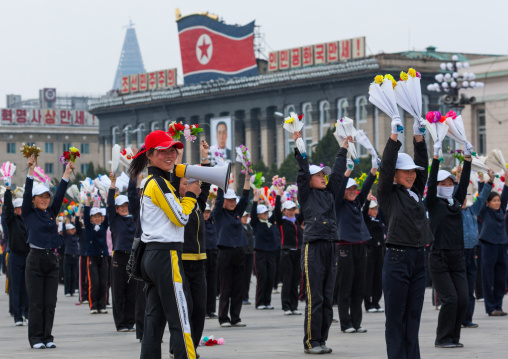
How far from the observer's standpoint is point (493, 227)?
61.8ft

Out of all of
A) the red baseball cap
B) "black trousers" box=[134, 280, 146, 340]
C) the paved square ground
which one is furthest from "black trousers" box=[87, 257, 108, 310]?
the red baseball cap

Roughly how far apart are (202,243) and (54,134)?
120673mm

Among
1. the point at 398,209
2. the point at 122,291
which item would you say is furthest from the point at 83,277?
the point at 398,209

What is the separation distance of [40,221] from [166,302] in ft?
17.0

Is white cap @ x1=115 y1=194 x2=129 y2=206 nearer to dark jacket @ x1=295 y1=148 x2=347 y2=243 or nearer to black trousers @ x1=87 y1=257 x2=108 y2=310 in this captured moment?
dark jacket @ x1=295 y1=148 x2=347 y2=243

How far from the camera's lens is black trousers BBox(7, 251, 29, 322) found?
1706cm

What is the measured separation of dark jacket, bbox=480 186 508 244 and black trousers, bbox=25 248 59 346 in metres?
7.76

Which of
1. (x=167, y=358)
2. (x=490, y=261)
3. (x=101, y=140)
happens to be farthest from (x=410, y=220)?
(x=101, y=140)

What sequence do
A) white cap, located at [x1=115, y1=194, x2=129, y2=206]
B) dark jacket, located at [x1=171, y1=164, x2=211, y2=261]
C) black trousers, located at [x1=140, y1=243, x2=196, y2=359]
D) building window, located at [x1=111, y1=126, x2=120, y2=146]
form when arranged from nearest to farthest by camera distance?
black trousers, located at [x1=140, y1=243, x2=196, y2=359] → dark jacket, located at [x1=171, y1=164, x2=211, y2=261] → white cap, located at [x1=115, y1=194, x2=129, y2=206] → building window, located at [x1=111, y1=126, x2=120, y2=146]

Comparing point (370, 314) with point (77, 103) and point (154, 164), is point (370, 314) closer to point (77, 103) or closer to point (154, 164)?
point (154, 164)

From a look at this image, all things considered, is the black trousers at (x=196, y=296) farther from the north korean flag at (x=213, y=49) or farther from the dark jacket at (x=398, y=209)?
the north korean flag at (x=213, y=49)

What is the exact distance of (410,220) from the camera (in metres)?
10.8

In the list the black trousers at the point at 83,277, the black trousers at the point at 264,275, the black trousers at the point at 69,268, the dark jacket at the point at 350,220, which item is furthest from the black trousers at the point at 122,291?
the black trousers at the point at 69,268

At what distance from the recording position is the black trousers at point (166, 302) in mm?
9672
